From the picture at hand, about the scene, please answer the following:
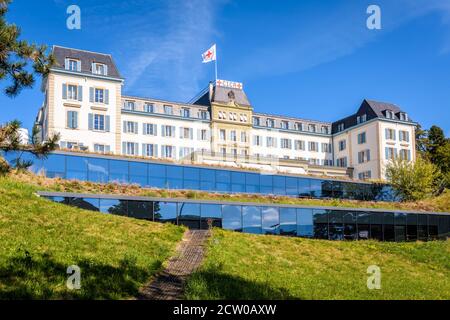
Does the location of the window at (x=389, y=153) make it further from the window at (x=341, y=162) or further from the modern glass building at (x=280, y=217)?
the modern glass building at (x=280, y=217)

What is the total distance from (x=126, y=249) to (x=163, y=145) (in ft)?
164

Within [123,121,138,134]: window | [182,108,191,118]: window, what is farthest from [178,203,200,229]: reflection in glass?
[182,108,191,118]: window

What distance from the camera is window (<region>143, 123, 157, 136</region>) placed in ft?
224

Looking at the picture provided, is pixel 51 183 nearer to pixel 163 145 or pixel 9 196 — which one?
pixel 9 196

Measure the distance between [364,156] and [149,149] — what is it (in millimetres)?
31441

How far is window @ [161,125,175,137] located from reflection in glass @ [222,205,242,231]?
112 ft

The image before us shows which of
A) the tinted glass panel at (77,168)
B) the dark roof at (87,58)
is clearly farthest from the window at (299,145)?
the tinted glass panel at (77,168)

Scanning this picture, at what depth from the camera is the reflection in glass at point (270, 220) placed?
125 ft

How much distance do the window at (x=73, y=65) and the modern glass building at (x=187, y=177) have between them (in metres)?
19.6

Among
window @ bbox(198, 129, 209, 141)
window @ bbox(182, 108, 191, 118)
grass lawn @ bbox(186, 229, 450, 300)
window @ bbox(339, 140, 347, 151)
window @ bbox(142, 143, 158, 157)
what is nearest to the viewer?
grass lawn @ bbox(186, 229, 450, 300)

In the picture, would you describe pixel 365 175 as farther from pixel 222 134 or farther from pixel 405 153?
pixel 222 134

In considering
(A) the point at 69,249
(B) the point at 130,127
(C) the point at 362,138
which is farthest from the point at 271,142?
(A) the point at 69,249

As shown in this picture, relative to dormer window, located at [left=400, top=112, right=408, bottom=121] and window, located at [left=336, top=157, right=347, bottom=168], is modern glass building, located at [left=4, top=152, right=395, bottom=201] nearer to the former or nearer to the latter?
window, located at [left=336, top=157, right=347, bottom=168]
